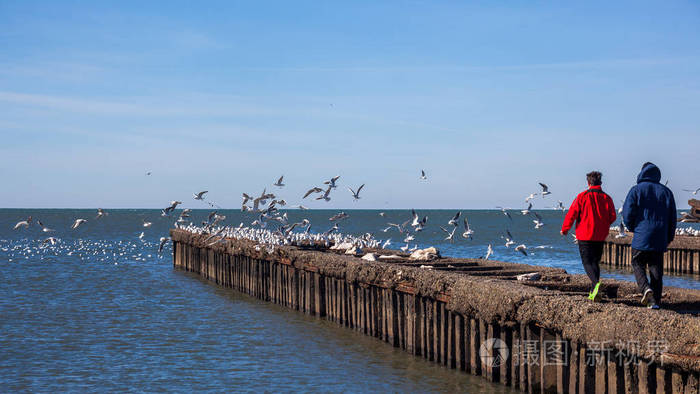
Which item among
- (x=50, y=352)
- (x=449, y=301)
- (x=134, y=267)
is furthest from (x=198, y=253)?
(x=449, y=301)

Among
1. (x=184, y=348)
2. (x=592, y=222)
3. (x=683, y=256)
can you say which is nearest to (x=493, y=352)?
(x=592, y=222)

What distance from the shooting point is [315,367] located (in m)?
14.9

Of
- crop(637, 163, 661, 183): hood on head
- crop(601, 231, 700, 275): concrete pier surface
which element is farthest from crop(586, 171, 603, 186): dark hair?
crop(601, 231, 700, 275): concrete pier surface

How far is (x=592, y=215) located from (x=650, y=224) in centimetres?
111

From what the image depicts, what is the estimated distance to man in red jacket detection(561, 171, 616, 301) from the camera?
1201 centimetres

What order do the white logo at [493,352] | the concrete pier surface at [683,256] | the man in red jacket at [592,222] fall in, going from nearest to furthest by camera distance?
the man in red jacket at [592,222] < the white logo at [493,352] < the concrete pier surface at [683,256]

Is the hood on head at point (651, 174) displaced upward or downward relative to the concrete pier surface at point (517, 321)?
upward

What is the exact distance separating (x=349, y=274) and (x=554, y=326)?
8.10 metres

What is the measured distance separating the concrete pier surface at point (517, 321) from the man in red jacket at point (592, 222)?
2.22ft

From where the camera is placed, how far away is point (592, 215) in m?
12.0

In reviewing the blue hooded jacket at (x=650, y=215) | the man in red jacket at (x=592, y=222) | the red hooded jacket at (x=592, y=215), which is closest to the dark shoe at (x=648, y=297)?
the blue hooded jacket at (x=650, y=215)

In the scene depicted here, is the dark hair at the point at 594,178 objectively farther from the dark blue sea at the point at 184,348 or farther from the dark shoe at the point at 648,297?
the dark blue sea at the point at 184,348

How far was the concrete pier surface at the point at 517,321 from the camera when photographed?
895 cm

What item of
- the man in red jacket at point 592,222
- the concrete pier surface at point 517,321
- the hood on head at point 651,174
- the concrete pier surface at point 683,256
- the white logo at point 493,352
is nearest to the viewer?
the concrete pier surface at point 517,321
